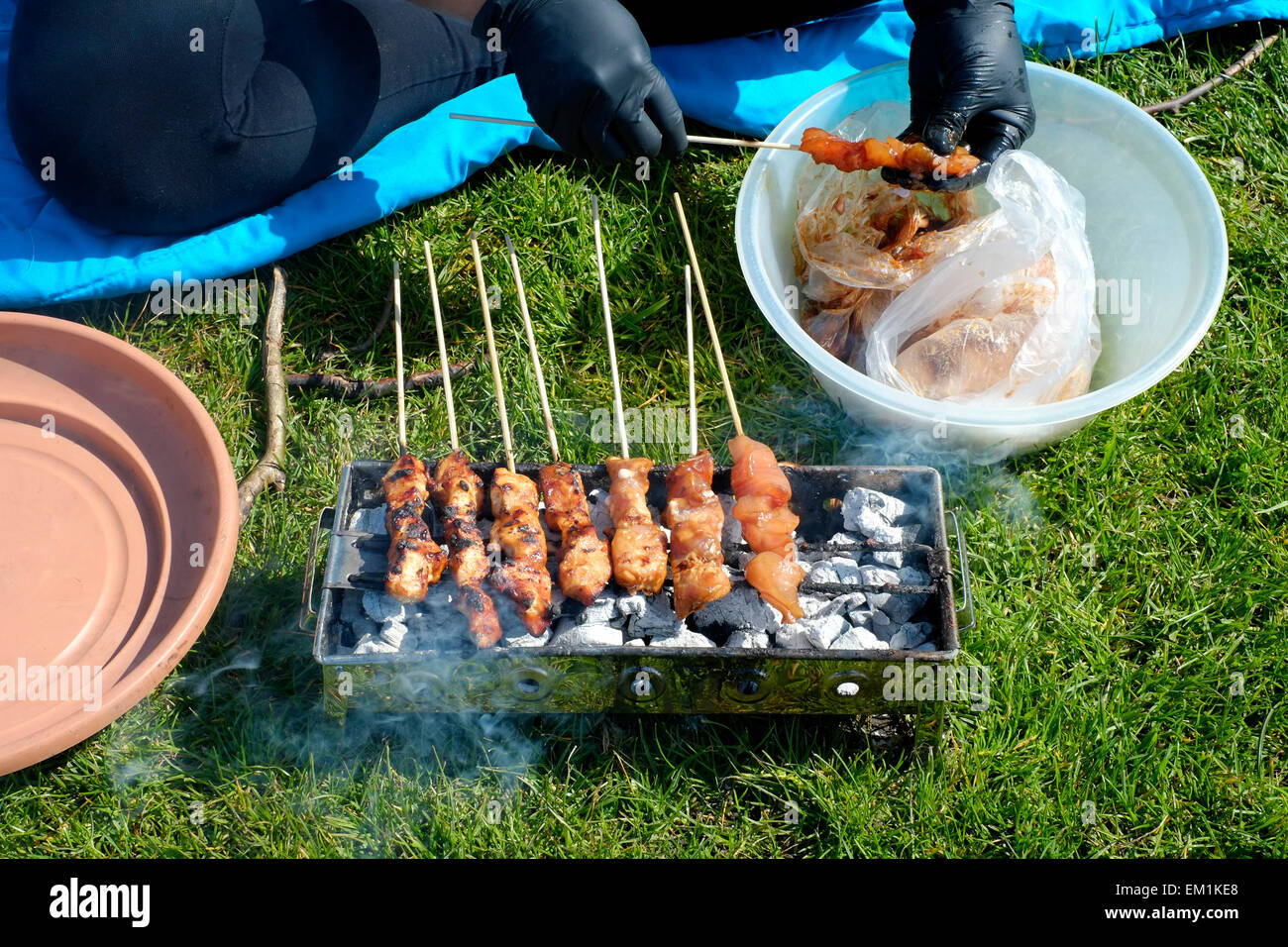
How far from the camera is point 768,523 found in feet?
9.36

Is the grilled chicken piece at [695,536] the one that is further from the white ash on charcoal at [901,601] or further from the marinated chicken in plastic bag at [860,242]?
the marinated chicken in plastic bag at [860,242]

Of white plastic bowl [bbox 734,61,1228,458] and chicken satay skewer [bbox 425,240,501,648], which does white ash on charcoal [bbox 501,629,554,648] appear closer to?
chicken satay skewer [bbox 425,240,501,648]

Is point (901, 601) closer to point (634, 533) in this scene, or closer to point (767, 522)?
point (767, 522)

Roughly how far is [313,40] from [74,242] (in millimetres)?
1200

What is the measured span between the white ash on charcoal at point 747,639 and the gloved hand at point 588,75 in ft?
5.54

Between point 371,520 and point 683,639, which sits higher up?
point 371,520

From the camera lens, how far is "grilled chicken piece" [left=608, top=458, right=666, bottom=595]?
283cm

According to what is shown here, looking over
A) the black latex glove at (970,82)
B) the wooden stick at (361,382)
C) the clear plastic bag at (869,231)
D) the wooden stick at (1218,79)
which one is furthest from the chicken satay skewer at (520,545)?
the wooden stick at (1218,79)

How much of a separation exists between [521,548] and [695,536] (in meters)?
0.49

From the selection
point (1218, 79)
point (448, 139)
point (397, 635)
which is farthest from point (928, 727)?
point (1218, 79)

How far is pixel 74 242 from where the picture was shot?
A: 12.7ft

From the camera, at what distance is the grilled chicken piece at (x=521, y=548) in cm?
278
